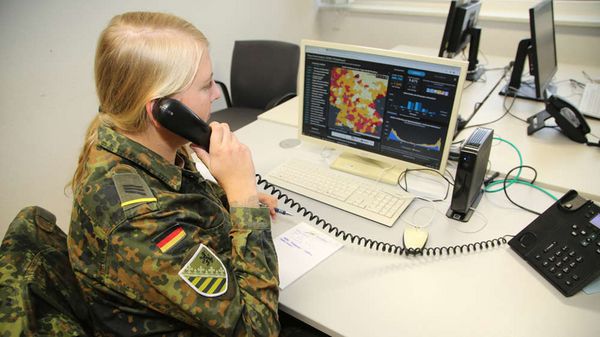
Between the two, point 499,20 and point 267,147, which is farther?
point 499,20

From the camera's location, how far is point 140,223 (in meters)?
0.74

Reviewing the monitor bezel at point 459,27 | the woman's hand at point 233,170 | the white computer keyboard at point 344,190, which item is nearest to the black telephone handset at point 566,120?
the monitor bezel at point 459,27

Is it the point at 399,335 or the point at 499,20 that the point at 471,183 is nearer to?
the point at 399,335

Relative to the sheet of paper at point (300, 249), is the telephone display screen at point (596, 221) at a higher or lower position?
higher

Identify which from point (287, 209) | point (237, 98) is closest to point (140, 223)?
point (287, 209)

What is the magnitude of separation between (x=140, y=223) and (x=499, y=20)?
3.35 metres

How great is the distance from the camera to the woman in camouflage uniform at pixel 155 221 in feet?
2.43

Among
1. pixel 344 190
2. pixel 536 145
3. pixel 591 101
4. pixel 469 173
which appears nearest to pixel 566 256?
pixel 469 173

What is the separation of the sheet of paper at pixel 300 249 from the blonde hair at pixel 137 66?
487 millimetres

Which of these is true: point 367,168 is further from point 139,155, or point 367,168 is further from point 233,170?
point 139,155

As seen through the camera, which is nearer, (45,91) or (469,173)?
(469,173)

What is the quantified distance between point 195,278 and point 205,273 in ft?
0.08

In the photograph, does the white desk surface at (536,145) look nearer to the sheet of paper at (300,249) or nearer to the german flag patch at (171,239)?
the sheet of paper at (300,249)

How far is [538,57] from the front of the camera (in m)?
1.75
